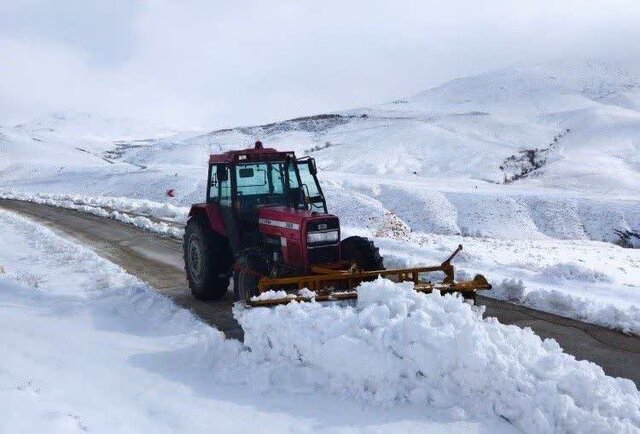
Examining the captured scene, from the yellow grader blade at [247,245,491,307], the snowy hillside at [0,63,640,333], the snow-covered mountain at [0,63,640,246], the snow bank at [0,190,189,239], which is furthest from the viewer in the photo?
the snow-covered mountain at [0,63,640,246]

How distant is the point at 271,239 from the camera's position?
8.78 m

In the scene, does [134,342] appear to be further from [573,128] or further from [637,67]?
[637,67]

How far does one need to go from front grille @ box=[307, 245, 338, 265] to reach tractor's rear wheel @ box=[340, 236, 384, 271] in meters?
0.26

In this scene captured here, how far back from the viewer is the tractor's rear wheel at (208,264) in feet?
31.2

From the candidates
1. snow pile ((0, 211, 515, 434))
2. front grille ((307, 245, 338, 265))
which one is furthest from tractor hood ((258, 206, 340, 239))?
snow pile ((0, 211, 515, 434))

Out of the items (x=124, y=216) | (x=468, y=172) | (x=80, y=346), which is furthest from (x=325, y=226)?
(x=468, y=172)

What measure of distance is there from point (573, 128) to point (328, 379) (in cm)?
6799

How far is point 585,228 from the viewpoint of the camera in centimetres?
2881

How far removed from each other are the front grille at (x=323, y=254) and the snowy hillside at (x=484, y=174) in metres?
3.14

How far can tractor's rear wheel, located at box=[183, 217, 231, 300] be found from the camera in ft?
31.2

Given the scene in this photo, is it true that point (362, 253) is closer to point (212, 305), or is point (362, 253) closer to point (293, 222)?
point (293, 222)

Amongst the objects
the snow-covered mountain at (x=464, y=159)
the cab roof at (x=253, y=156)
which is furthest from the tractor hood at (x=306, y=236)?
the snow-covered mountain at (x=464, y=159)

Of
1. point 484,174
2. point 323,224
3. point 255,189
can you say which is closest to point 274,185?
point 255,189

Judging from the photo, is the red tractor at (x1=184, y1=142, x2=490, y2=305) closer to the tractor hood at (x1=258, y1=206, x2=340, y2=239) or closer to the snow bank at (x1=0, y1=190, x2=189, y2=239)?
the tractor hood at (x1=258, y1=206, x2=340, y2=239)
